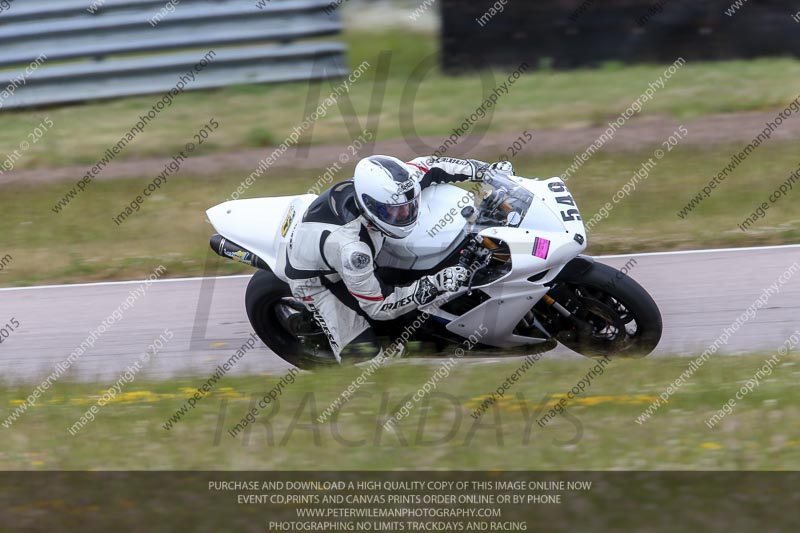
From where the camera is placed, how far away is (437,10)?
13.1 meters

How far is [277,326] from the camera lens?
7.10 m

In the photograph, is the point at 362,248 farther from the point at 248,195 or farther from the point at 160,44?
the point at 160,44

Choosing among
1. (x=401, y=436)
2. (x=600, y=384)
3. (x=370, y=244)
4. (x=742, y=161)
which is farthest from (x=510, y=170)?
(x=742, y=161)

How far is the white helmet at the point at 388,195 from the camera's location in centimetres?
586

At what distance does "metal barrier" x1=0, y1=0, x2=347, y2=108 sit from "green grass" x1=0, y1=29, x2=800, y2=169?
0.82 feet

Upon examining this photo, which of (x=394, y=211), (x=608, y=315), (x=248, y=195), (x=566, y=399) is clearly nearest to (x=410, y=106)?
(x=248, y=195)

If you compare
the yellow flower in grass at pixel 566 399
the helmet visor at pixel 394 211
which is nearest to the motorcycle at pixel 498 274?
the helmet visor at pixel 394 211

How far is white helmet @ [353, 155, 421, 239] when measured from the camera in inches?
231

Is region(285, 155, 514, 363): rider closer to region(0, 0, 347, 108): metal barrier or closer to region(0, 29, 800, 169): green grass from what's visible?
region(0, 29, 800, 169): green grass

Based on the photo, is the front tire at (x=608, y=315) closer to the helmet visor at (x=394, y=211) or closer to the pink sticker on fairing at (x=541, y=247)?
the pink sticker on fairing at (x=541, y=247)

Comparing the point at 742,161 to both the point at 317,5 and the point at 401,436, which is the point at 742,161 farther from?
the point at 401,436

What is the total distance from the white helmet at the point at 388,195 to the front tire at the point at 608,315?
1122 millimetres

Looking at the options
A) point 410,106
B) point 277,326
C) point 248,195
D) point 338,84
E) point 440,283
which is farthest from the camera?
point 338,84

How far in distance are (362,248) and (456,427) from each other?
1316 mm
